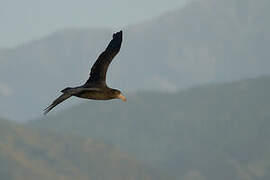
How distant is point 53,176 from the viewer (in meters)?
153

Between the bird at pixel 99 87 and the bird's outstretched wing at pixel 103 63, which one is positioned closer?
the bird at pixel 99 87

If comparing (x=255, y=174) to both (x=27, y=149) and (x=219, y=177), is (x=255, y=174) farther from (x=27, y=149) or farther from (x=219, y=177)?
(x=27, y=149)

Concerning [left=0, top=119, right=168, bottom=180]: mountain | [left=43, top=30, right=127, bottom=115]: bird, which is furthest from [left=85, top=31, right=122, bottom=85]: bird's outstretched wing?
[left=0, top=119, right=168, bottom=180]: mountain

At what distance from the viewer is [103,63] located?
61.9 feet

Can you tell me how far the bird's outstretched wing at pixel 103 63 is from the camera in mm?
18234

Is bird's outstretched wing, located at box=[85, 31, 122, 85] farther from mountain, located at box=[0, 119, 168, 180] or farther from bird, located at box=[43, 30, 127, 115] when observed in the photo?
mountain, located at box=[0, 119, 168, 180]

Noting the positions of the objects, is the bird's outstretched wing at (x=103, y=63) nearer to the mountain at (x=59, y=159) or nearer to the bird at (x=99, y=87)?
the bird at (x=99, y=87)

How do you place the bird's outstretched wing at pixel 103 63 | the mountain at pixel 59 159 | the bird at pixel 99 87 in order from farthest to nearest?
the mountain at pixel 59 159 → the bird's outstretched wing at pixel 103 63 → the bird at pixel 99 87

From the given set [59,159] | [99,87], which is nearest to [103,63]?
[99,87]

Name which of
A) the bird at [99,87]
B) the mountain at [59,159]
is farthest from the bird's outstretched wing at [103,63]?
the mountain at [59,159]

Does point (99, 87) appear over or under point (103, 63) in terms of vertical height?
under

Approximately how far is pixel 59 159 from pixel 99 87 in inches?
5986

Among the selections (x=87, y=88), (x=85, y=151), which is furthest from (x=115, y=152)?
(x=87, y=88)

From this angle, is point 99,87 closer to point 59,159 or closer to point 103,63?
point 103,63
